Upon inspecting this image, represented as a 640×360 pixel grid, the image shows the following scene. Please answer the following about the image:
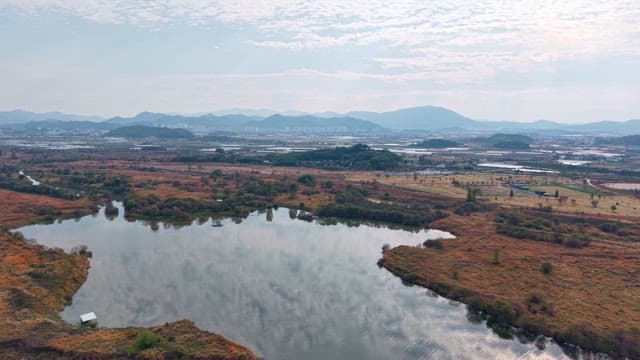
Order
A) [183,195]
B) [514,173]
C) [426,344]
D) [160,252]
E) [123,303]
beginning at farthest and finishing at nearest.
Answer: [514,173] → [183,195] → [160,252] → [123,303] → [426,344]

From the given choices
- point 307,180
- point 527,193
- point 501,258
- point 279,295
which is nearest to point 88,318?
point 279,295

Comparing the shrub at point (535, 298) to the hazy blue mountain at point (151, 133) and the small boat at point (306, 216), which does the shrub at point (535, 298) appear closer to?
the small boat at point (306, 216)

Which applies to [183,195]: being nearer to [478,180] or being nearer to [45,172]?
[45,172]

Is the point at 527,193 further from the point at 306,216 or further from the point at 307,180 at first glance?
the point at 306,216

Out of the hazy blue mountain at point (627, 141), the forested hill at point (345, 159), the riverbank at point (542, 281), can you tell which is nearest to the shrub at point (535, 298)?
the riverbank at point (542, 281)

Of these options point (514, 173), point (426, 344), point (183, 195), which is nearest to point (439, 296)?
point (426, 344)
